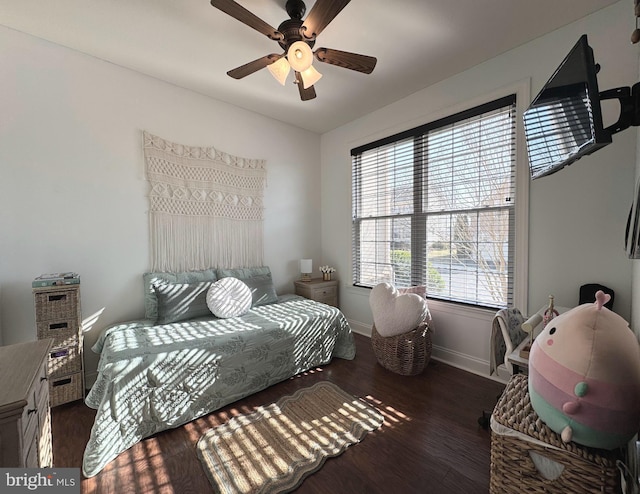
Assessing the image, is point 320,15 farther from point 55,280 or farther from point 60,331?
point 60,331

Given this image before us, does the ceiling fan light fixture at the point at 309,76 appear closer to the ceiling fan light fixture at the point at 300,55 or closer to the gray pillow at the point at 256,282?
the ceiling fan light fixture at the point at 300,55

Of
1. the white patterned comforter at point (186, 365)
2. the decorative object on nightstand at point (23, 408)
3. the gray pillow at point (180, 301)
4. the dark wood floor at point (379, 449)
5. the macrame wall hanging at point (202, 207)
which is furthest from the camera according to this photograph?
the macrame wall hanging at point (202, 207)

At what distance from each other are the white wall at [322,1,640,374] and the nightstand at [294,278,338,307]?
1400 mm

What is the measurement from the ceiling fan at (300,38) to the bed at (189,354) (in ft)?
6.64

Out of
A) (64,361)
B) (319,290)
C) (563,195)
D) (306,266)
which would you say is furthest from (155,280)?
(563,195)

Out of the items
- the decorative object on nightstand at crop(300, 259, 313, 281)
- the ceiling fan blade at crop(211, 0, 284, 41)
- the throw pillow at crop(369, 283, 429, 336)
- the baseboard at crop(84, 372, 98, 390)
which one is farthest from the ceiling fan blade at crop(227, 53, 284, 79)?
the baseboard at crop(84, 372, 98, 390)

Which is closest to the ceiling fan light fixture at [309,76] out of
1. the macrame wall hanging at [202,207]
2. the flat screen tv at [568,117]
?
the flat screen tv at [568,117]

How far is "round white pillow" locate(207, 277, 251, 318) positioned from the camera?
8.38 feet

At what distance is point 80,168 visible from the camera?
2.27 m

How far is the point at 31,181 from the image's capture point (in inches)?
82.0

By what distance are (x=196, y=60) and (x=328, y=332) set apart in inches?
111

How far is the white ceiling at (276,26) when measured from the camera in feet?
5.86

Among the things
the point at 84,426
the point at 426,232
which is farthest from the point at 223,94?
the point at 84,426

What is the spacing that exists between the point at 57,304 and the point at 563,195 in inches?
155
